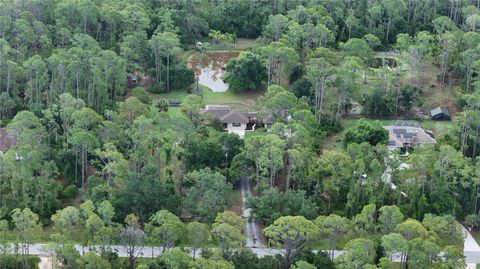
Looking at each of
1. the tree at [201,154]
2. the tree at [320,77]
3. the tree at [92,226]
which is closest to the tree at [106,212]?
the tree at [92,226]

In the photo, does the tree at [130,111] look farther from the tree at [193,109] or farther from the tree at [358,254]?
the tree at [358,254]

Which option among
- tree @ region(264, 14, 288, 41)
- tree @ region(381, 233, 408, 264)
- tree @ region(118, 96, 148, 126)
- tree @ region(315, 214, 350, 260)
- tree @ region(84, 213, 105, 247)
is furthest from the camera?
tree @ region(264, 14, 288, 41)

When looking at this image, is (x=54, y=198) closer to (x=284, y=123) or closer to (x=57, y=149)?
(x=57, y=149)

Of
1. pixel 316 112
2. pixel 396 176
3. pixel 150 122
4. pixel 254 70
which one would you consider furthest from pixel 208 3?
pixel 396 176

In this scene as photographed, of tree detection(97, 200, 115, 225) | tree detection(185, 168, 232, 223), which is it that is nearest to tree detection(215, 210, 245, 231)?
tree detection(185, 168, 232, 223)

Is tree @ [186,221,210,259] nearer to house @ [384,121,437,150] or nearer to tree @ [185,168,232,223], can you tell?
tree @ [185,168,232,223]

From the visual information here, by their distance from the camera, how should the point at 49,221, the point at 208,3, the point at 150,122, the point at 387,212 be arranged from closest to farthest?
the point at 387,212, the point at 49,221, the point at 150,122, the point at 208,3
